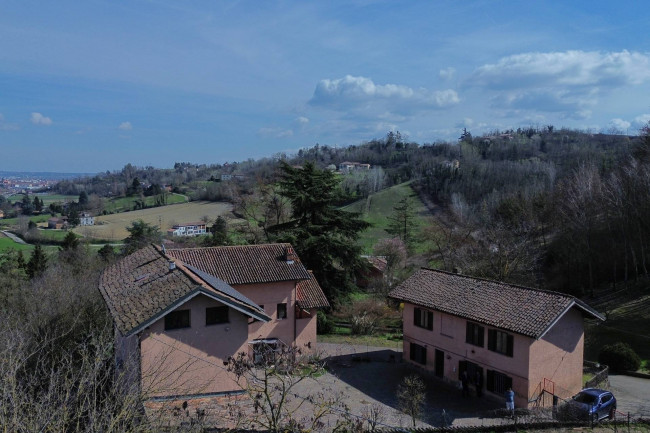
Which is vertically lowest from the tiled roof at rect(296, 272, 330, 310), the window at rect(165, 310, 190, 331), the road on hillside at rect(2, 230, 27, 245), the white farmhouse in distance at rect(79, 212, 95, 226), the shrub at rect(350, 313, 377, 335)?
the shrub at rect(350, 313, 377, 335)

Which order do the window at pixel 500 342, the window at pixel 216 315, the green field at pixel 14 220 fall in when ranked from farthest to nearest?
1. the green field at pixel 14 220
2. the window at pixel 500 342
3. the window at pixel 216 315

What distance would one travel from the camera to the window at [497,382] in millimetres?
24716

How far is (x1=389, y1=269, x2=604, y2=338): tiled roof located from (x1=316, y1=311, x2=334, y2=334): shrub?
7.82 metres

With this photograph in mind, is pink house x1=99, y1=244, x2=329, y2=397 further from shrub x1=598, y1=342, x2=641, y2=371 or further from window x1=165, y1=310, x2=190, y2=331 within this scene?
shrub x1=598, y1=342, x2=641, y2=371

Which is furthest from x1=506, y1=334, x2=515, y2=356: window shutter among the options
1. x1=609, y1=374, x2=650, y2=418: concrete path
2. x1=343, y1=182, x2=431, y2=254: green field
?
x1=343, y1=182, x2=431, y2=254: green field

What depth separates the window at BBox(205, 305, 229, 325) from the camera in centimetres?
1958

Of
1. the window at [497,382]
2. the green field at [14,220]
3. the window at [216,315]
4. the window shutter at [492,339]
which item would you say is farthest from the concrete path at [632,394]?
the green field at [14,220]

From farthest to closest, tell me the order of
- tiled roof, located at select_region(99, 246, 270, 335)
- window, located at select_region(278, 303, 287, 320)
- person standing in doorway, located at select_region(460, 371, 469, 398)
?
window, located at select_region(278, 303, 287, 320)
person standing in doorway, located at select_region(460, 371, 469, 398)
tiled roof, located at select_region(99, 246, 270, 335)

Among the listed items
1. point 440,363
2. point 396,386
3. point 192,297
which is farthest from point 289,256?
point 192,297

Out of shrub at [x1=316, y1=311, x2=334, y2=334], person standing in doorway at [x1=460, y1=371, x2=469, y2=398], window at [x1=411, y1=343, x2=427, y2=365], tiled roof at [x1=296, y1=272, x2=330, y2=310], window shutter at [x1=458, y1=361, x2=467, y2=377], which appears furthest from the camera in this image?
shrub at [x1=316, y1=311, x2=334, y2=334]

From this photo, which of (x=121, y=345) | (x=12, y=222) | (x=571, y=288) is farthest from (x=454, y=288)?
(x=12, y=222)

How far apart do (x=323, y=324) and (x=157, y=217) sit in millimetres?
72906

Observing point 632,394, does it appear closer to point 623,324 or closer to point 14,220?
point 623,324

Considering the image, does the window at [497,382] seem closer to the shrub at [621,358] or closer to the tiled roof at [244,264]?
the shrub at [621,358]
